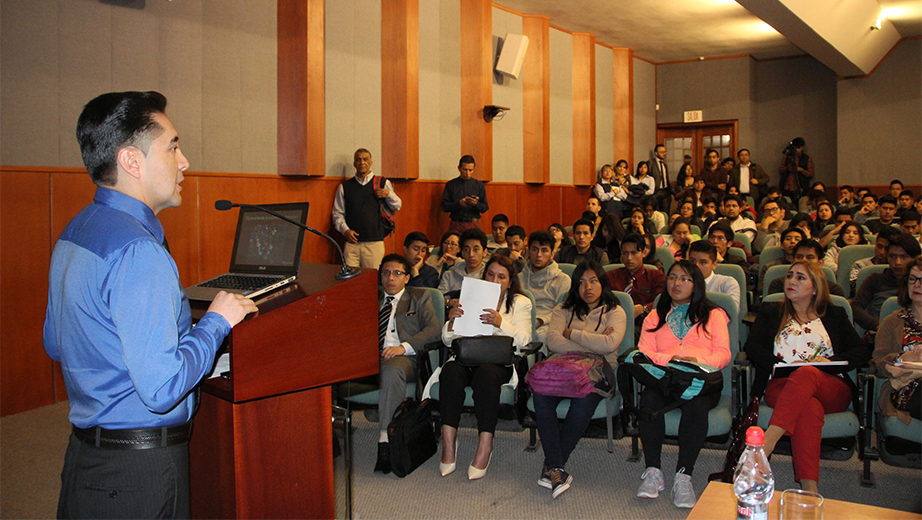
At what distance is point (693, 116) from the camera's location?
12492 mm

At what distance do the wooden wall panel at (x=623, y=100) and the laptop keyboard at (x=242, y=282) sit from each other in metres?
10.4

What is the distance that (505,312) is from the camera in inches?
148

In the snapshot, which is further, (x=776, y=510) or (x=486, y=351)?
(x=486, y=351)

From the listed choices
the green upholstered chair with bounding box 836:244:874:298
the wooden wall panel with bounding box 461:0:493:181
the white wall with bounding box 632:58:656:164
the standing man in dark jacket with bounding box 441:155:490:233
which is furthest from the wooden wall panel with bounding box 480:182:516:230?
the green upholstered chair with bounding box 836:244:874:298

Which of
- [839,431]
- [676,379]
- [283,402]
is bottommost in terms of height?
[839,431]

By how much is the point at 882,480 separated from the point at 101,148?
3485 millimetres

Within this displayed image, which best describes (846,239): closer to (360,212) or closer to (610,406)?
(610,406)

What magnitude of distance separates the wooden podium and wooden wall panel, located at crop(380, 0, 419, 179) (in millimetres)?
5530

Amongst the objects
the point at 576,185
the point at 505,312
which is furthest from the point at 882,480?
the point at 576,185

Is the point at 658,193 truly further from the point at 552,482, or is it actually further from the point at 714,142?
the point at 552,482

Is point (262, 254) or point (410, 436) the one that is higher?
point (262, 254)

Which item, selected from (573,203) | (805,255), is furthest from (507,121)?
(805,255)

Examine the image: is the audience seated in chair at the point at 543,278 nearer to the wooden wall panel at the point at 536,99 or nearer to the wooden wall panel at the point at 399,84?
the wooden wall panel at the point at 399,84

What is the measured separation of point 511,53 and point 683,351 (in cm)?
622
